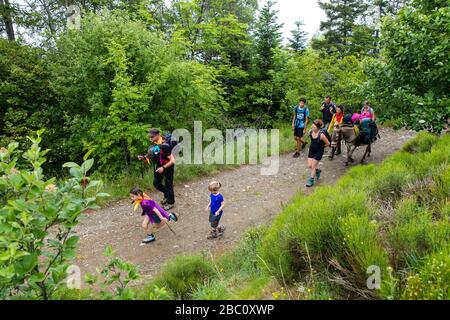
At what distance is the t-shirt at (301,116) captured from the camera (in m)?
10.5

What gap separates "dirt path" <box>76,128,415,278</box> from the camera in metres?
6.47

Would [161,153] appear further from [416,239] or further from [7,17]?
[7,17]

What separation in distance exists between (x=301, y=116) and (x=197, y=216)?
4854 mm

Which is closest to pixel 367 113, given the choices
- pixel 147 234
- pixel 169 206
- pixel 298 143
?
pixel 298 143

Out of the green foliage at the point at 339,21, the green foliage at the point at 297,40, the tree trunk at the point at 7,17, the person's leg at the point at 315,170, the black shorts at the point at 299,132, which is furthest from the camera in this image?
the green foliage at the point at 339,21

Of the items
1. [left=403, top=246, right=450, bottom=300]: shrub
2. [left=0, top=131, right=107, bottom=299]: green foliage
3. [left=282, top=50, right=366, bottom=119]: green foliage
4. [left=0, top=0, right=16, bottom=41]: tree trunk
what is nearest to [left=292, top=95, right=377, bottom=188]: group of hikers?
[left=282, top=50, right=366, bottom=119]: green foliage

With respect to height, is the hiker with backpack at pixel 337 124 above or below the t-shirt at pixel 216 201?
above

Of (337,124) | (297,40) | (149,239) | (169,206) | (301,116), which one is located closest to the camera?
(149,239)

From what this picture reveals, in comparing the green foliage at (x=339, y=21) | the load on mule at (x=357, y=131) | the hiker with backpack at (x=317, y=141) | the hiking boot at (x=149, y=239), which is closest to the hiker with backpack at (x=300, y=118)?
the load on mule at (x=357, y=131)

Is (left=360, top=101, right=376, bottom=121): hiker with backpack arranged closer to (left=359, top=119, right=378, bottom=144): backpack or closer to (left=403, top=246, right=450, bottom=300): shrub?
(left=359, top=119, right=378, bottom=144): backpack

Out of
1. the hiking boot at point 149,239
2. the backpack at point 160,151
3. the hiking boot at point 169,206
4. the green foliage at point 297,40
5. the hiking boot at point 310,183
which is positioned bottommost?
the hiking boot at point 149,239

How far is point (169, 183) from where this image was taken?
7852mm

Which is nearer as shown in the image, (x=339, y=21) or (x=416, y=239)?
(x=416, y=239)

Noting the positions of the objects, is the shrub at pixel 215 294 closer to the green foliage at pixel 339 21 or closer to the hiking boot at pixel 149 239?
the hiking boot at pixel 149 239
